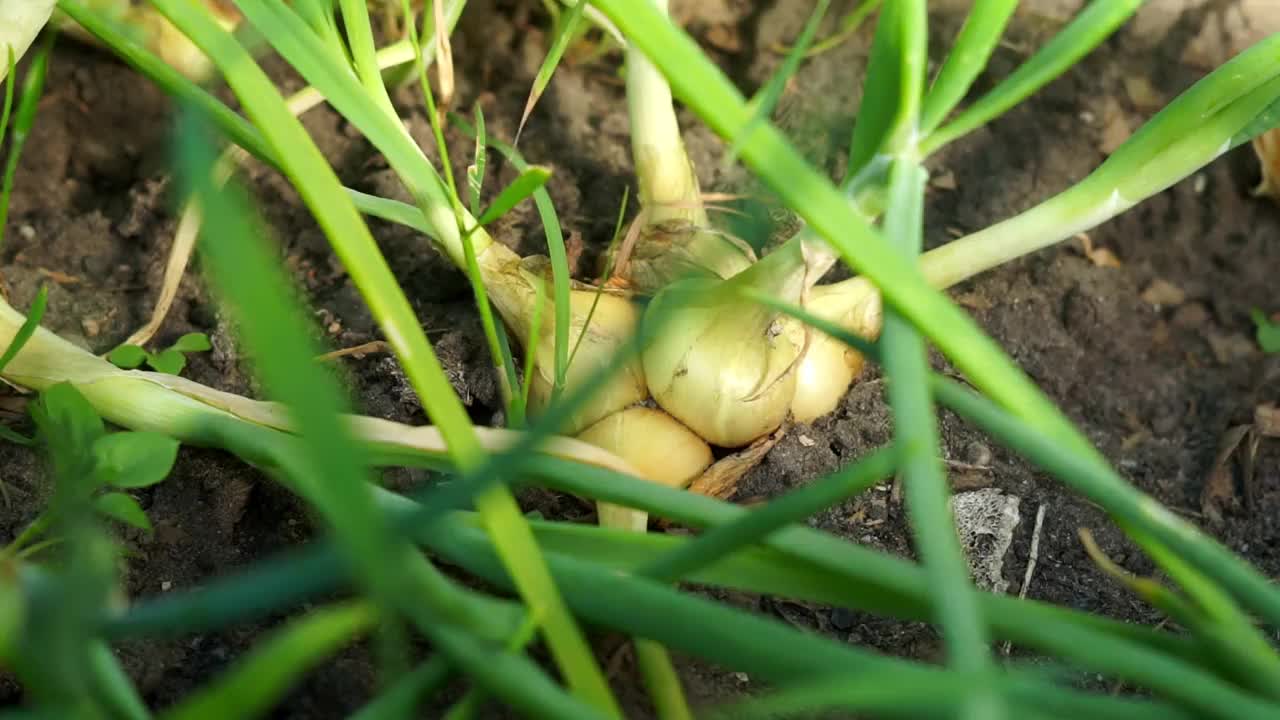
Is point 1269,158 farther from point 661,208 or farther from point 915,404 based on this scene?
point 915,404

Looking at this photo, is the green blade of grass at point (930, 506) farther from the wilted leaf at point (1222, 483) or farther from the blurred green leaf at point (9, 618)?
the wilted leaf at point (1222, 483)

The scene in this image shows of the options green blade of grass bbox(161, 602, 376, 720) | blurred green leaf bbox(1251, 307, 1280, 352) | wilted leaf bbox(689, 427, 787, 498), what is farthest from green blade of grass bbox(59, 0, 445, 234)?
blurred green leaf bbox(1251, 307, 1280, 352)

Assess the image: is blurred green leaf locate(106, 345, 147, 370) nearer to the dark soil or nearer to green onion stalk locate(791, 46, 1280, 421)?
the dark soil

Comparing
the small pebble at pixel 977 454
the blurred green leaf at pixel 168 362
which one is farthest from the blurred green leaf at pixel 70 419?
the small pebble at pixel 977 454

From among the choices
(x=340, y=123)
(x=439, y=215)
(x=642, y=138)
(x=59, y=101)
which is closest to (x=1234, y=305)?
(x=642, y=138)

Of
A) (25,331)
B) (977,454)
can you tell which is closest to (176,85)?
(25,331)
